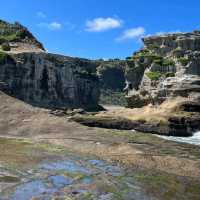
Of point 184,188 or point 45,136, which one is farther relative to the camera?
point 45,136

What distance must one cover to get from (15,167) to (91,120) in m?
29.5

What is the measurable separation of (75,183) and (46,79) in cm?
4977

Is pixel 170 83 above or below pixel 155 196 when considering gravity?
above

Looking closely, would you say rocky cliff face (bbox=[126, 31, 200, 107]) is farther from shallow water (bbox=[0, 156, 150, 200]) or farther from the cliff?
shallow water (bbox=[0, 156, 150, 200])

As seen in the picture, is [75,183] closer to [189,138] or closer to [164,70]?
[189,138]

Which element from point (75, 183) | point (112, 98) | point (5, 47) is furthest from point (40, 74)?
point (112, 98)

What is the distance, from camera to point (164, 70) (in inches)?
2808

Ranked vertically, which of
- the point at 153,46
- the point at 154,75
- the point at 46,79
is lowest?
the point at 46,79

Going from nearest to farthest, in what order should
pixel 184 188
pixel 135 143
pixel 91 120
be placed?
pixel 184 188, pixel 135 143, pixel 91 120

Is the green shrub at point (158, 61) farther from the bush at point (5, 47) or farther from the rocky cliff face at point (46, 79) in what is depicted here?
the bush at point (5, 47)

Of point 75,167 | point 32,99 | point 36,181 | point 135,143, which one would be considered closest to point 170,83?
point 32,99

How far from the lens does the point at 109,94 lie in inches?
6127

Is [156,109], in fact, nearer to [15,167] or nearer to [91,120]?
[91,120]

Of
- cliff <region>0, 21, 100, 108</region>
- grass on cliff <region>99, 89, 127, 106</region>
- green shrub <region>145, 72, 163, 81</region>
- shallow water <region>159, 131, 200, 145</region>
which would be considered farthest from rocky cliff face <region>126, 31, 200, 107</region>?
grass on cliff <region>99, 89, 127, 106</region>
